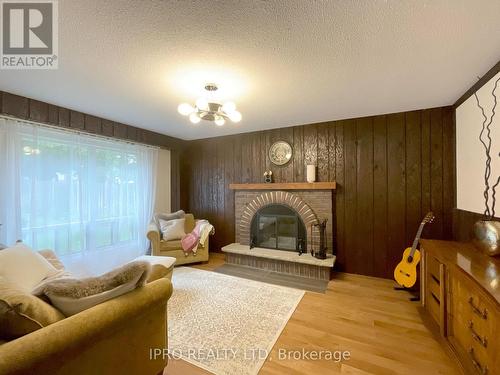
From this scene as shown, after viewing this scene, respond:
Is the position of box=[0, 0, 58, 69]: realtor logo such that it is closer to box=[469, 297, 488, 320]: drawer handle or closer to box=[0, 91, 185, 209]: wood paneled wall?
box=[0, 91, 185, 209]: wood paneled wall

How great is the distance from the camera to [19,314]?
0.90 meters

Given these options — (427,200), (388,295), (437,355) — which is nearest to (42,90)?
(437,355)

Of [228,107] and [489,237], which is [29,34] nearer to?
[228,107]

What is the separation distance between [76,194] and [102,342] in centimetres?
252

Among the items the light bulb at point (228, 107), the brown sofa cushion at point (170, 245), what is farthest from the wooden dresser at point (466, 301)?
the brown sofa cushion at point (170, 245)

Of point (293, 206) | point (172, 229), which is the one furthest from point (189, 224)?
point (293, 206)

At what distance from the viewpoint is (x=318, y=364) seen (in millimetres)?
1550

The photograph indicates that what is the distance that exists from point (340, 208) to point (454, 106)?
1838 millimetres

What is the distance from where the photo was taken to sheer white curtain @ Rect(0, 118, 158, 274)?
2.35 metres

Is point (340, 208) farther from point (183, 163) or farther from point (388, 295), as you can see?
point (183, 163)

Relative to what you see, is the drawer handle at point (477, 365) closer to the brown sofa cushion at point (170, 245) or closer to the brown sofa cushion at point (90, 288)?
the brown sofa cushion at point (90, 288)

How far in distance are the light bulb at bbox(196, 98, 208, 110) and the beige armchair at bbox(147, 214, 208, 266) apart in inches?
85.6

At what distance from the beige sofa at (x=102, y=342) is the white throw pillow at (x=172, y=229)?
210cm

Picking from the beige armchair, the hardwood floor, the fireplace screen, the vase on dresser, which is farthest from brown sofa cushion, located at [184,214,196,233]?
the vase on dresser
